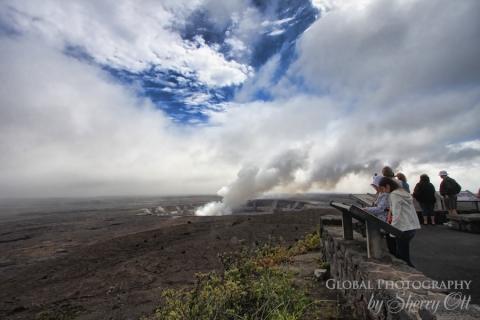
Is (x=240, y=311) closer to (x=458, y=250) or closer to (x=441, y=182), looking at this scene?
(x=458, y=250)

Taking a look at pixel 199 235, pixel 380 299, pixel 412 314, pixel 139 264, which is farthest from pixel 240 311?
pixel 199 235

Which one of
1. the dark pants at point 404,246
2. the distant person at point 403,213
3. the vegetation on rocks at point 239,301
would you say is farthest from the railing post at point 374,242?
the vegetation on rocks at point 239,301

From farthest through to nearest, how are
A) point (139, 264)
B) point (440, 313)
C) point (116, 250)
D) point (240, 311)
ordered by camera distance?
point (116, 250) → point (139, 264) → point (240, 311) → point (440, 313)

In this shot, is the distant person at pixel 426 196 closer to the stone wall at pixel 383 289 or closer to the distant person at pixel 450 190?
the distant person at pixel 450 190

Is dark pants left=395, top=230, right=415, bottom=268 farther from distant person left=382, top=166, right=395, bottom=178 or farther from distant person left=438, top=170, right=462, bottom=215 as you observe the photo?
distant person left=438, top=170, right=462, bottom=215

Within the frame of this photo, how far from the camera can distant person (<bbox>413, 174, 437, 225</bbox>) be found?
30.1 ft

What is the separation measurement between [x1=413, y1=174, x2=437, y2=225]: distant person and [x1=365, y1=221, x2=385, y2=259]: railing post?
21.6ft

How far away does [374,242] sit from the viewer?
4.13 m

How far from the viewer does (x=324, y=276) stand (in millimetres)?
6242

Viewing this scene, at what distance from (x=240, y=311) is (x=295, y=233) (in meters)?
14.2

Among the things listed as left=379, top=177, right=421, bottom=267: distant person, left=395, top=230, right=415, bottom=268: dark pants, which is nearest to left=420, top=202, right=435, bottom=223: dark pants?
left=395, top=230, right=415, bottom=268: dark pants

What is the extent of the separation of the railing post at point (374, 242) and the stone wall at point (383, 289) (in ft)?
0.34

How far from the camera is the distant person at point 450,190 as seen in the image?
9070 millimetres

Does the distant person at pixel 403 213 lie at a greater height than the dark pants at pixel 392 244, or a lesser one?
greater
